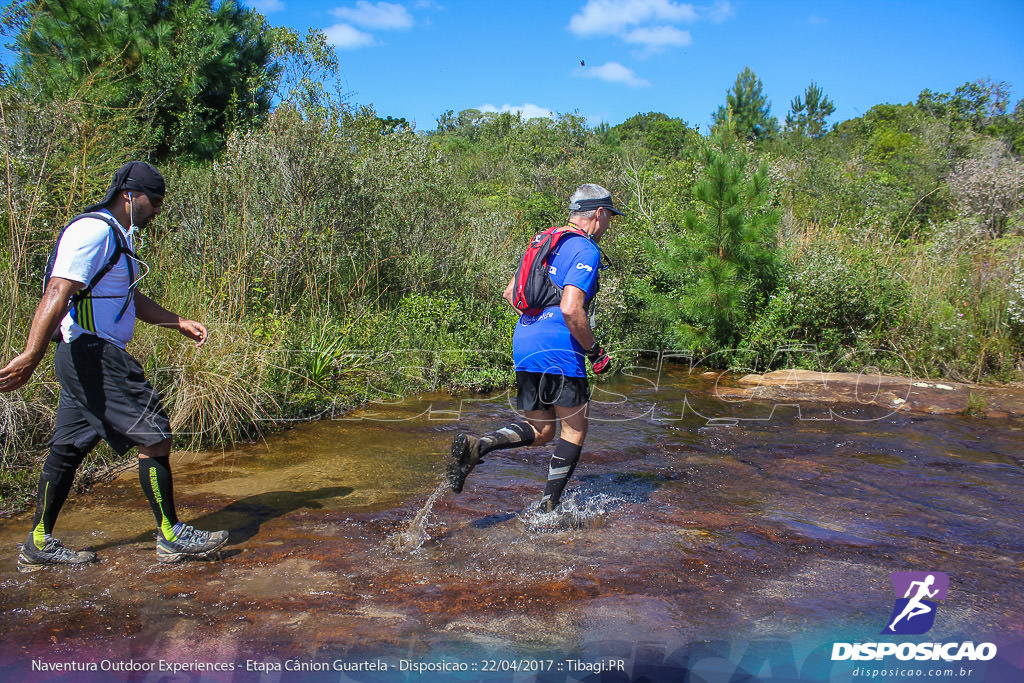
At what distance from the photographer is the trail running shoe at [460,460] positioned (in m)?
4.23

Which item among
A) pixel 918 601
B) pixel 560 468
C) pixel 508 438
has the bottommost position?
pixel 918 601

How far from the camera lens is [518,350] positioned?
14.1 feet

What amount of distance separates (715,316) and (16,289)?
8010 millimetres

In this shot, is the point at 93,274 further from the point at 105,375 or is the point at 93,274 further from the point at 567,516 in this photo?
the point at 567,516

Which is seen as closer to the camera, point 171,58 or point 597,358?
point 597,358

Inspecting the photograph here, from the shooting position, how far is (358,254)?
923 centimetres

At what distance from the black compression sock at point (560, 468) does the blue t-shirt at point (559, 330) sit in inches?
18.8

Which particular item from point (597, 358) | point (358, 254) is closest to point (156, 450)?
point (597, 358)

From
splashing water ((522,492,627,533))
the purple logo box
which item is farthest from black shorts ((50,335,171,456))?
the purple logo box

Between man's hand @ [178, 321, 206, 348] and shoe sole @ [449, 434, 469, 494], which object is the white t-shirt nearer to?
man's hand @ [178, 321, 206, 348]

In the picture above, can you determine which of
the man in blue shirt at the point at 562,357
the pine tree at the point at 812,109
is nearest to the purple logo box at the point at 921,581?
the man in blue shirt at the point at 562,357

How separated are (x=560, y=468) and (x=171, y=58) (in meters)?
12.9

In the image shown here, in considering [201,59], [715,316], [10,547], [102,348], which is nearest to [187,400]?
[10,547]

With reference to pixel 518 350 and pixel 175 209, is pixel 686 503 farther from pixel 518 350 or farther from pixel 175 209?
pixel 175 209
